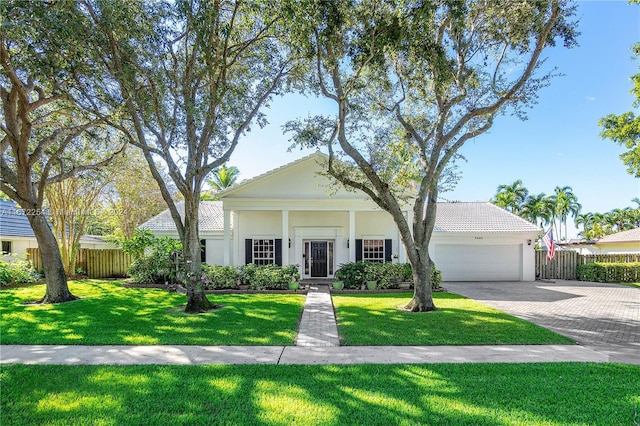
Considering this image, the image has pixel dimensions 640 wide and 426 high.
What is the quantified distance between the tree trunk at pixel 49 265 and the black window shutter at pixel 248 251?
745 centimetres

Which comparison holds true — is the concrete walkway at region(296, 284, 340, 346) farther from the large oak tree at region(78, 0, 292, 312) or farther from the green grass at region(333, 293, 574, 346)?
the large oak tree at region(78, 0, 292, 312)

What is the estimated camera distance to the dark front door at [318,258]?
17.4 meters

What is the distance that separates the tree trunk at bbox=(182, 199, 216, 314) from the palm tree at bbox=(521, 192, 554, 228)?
1735 inches

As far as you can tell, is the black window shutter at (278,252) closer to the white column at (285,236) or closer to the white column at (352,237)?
the white column at (285,236)

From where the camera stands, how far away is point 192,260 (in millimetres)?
9359

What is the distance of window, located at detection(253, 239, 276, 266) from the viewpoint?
56.5 feet

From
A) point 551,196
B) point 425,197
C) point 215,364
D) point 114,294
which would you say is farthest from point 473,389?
point 551,196

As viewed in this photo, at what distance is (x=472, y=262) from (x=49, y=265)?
1873 cm

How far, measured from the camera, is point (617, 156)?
13.9m

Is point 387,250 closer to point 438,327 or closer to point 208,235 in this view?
point 438,327

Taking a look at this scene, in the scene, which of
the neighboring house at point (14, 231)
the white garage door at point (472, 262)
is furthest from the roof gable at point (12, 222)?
the white garage door at point (472, 262)

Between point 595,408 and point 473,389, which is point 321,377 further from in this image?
point 595,408

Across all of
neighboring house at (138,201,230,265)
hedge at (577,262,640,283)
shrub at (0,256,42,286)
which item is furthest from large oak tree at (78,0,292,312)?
hedge at (577,262,640,283)

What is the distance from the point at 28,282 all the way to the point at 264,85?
15.1m
